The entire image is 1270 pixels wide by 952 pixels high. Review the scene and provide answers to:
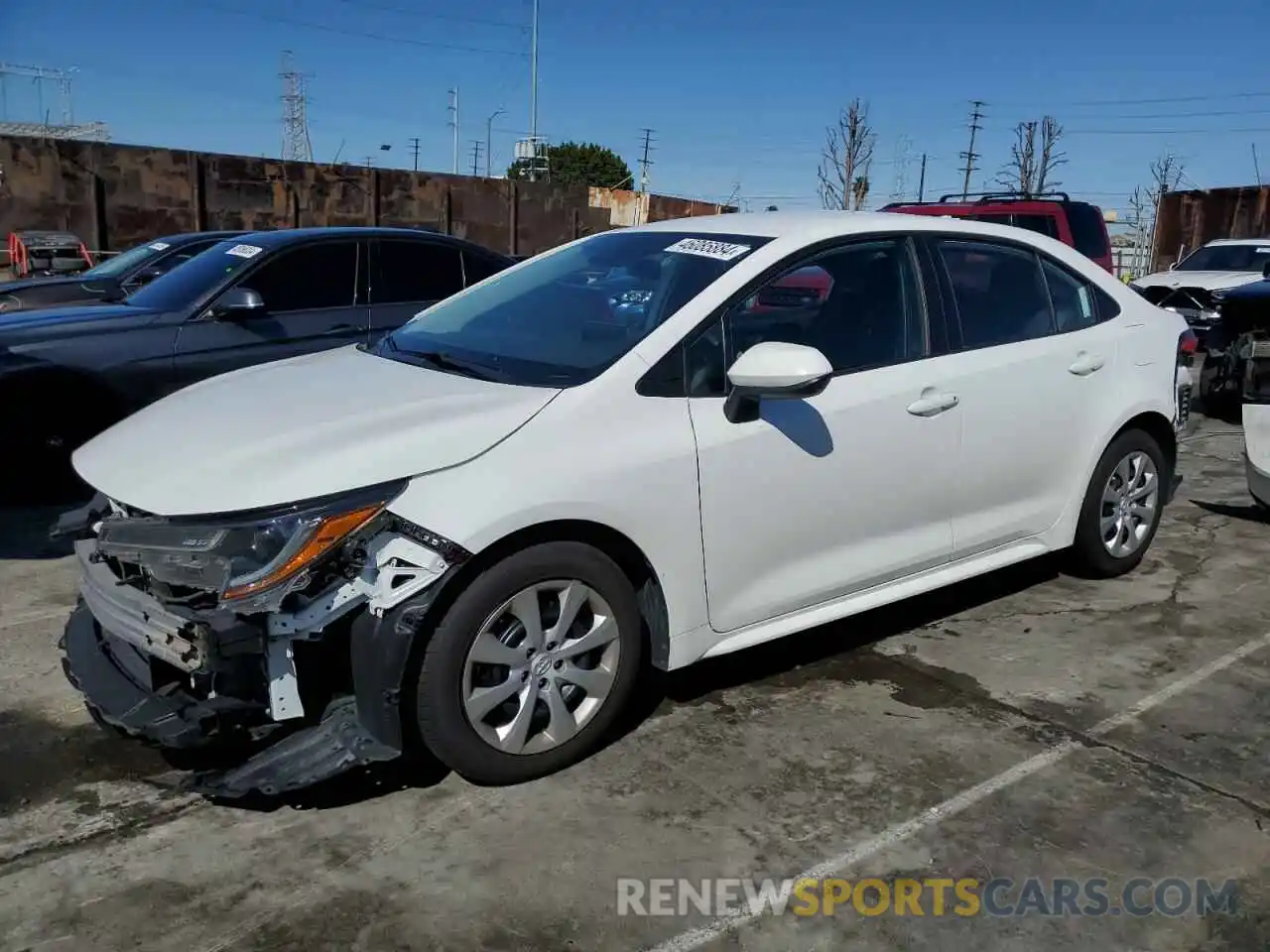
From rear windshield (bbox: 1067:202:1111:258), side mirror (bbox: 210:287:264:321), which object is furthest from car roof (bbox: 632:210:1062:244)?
rear windshield (bbox: 1067:202:1111:258)

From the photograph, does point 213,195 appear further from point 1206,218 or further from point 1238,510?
point 1206,218

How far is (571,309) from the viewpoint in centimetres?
383

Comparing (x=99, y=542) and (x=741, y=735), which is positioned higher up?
(x=99, y=542)

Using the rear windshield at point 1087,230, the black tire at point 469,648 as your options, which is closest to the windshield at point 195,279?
the black tire at point 469,648

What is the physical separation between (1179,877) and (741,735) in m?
1.31

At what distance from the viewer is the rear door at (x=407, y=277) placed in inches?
271

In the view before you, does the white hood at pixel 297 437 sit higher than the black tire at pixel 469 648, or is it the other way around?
the white hood at pixel 297 437

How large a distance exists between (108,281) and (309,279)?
108 inches

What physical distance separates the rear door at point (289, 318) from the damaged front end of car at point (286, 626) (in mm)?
3492

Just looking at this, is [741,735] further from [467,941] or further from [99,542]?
[99,542]

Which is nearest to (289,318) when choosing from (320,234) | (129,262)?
(320,234)

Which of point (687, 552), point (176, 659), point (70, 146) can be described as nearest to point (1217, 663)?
point (687, 552)

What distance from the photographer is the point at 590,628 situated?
3174mm

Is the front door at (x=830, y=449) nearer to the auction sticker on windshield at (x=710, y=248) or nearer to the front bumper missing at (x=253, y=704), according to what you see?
the auction sticker on windshield at (x=710, y=248)
